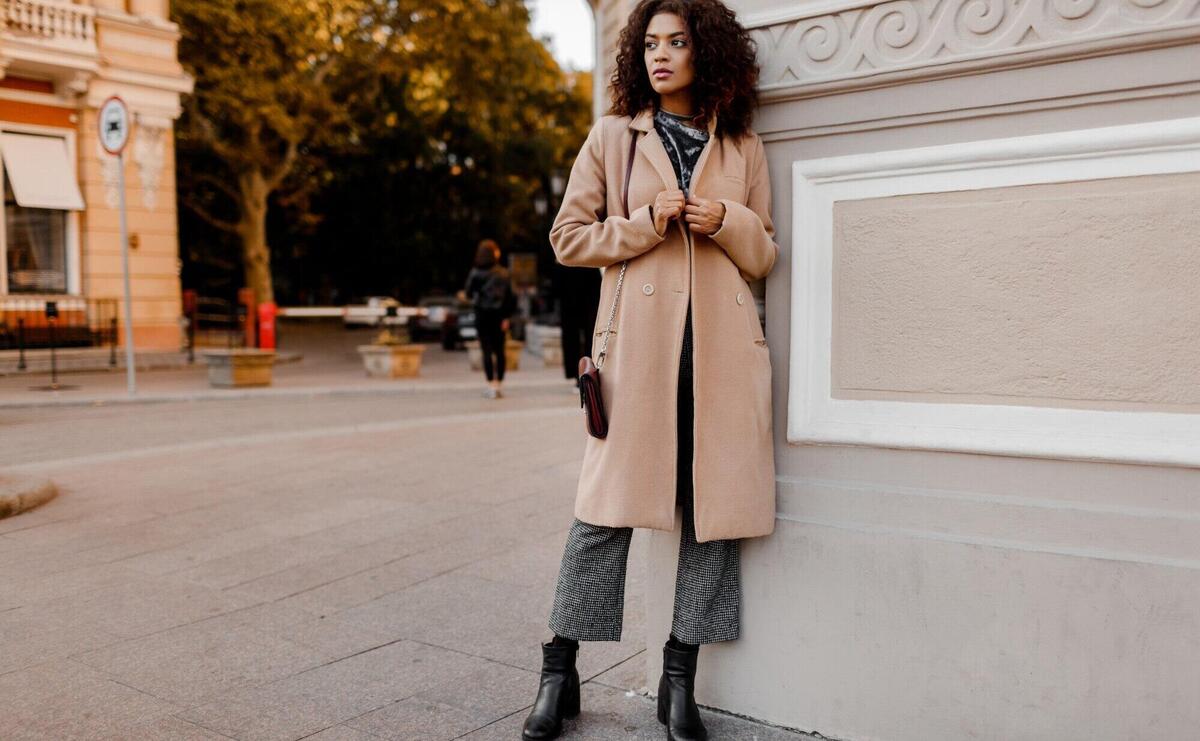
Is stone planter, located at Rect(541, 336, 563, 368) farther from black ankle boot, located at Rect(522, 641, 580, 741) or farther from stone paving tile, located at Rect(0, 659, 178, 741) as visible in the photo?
black ankle boot, located at Rect(522, 641, 580, 741)

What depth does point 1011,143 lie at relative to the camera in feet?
8.36

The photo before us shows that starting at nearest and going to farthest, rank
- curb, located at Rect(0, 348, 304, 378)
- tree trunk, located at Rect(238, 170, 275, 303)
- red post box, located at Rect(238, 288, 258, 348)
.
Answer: curb, located at Rect(0, 348, 304, 378)
red post box, located at Rect(238, 288, 258, 348)
tree trunk, located at Rect(238, 170, 275, 303)

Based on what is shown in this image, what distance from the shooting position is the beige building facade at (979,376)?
2400 mm

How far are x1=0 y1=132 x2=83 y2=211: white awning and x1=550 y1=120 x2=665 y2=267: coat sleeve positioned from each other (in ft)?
56.4

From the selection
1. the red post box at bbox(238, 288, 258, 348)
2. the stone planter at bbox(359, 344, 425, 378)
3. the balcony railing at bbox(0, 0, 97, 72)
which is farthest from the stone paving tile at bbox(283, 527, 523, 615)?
the balcony railing at bbox(0, 0, 97, 72)

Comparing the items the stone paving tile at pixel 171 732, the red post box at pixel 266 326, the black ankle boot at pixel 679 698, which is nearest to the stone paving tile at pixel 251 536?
the stone paving tile at pixel 171 732

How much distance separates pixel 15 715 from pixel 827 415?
2507 mm

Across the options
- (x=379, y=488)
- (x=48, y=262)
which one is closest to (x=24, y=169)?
(x=48, y=262)

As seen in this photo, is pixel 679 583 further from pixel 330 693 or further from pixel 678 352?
pixel 330 693

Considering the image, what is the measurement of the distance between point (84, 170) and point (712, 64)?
18.1 metres

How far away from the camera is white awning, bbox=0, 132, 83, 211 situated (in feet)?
56.2

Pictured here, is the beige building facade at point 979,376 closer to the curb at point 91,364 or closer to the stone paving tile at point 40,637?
the stone paving tile at point 40,637

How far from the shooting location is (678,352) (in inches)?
108

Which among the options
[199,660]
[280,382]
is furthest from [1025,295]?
[280,382]
